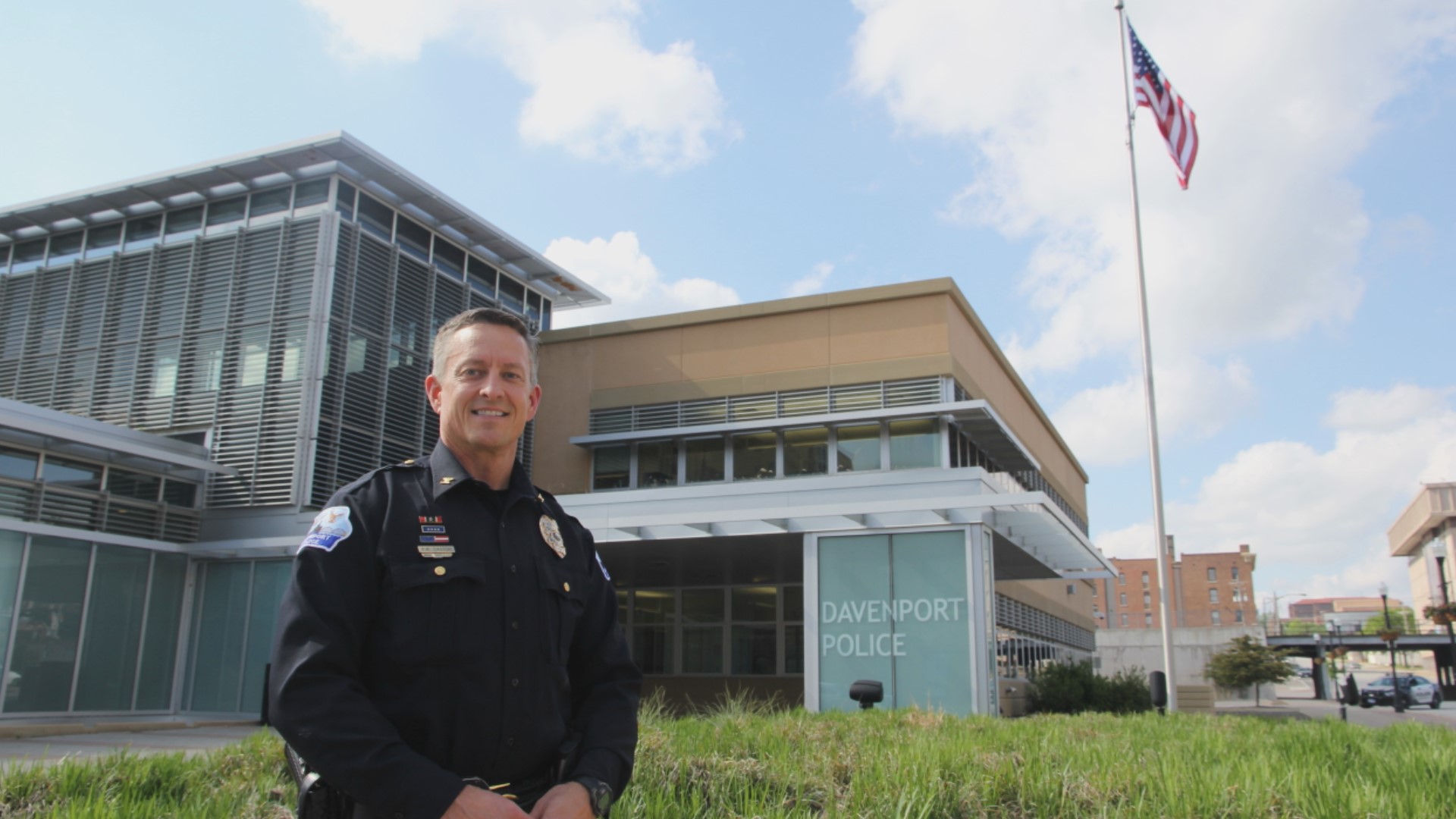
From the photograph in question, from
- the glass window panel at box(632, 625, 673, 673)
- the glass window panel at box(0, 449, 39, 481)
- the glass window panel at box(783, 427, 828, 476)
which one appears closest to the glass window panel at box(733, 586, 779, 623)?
the glass window panel at box(632, 625, 673, 673)

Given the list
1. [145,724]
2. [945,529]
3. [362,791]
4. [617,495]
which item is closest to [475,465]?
[362,791]

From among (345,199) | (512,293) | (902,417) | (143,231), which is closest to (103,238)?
(143,231)

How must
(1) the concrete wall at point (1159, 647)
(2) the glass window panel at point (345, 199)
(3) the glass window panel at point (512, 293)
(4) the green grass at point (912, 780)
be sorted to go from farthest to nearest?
(1) the concrete wall at point (1159, 647), (3) the glass window panel at point (512, 293), (2) the glass window panel at point (345, 199), (4) the green grass at point (912, 780)

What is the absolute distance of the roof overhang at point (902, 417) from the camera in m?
21.7

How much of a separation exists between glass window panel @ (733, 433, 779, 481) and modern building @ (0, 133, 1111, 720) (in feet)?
0.24

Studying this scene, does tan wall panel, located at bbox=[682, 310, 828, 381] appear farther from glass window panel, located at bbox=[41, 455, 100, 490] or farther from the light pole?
the light pole

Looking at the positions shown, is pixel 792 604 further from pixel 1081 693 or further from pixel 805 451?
pixel 1081 693

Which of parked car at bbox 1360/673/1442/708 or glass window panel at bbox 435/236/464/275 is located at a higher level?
glass window panel at bbox 435/236/464/275

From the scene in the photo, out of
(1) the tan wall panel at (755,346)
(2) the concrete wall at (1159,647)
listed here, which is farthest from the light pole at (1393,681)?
(1) the tan wall panel at (755,346)

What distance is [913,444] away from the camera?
Answer: 22188 millimetres

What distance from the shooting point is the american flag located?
1995cm

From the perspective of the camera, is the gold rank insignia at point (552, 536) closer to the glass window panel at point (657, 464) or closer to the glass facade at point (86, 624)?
the glass facade at point (86, 624)

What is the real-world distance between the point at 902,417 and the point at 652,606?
8899mm

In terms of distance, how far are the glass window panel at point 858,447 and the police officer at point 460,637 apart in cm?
1970
